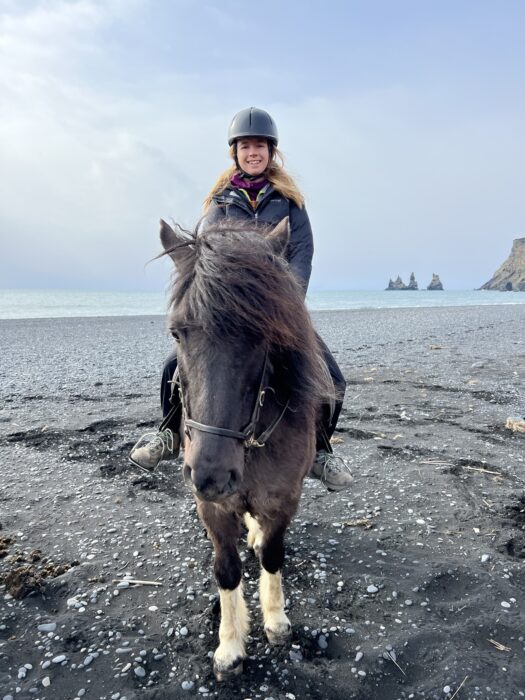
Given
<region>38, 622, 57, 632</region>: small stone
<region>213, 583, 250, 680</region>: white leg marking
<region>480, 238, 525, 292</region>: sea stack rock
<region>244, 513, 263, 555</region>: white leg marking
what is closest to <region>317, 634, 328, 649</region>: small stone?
<region>213, 583, 250, 680</region>: white leg marking

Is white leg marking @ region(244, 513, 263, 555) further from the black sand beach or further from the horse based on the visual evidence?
the horse

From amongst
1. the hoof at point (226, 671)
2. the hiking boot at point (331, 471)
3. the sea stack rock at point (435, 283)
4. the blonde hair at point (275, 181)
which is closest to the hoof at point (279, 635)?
the hoof at point (226, 671)

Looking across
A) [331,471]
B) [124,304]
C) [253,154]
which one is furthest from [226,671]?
[124,304]

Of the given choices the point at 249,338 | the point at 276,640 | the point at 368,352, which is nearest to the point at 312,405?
the point at 249,338

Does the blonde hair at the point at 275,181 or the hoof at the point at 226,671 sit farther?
the blonde hair at the point at 275,181

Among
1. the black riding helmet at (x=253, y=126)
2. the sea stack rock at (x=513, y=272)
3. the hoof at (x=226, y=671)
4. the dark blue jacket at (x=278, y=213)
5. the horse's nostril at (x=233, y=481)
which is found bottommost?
the hoof at (x=226, y=671)

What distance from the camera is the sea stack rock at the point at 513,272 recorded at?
412ft

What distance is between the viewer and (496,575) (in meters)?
3.87

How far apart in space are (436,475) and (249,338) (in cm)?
453

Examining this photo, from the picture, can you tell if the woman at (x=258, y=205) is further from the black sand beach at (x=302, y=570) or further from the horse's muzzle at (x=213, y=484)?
the horse's muzzle at (x=213, y=484)

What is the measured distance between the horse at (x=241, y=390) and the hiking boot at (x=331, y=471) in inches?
38.3

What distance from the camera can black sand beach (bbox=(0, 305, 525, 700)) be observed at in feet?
9.80

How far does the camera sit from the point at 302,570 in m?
4.12

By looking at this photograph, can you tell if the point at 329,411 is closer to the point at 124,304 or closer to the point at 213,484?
the point at 213,484
